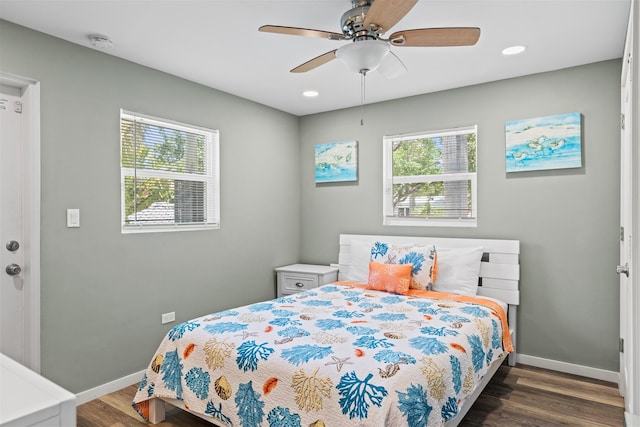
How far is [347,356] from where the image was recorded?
77.3 inches

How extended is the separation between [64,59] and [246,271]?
240 cm

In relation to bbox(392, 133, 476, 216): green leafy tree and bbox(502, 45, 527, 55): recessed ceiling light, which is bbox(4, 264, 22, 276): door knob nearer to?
bbox(392, 133, 476, 216): green leafy tree

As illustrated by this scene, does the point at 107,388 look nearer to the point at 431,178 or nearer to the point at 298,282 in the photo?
the point at 298,282

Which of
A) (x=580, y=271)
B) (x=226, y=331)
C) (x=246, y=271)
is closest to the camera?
(x=226, y=331)

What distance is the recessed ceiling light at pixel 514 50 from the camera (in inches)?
113

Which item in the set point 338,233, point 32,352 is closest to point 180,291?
point 32,352

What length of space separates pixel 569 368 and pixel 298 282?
8.44 feet

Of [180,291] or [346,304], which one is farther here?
[180,291]

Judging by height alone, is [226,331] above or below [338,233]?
below

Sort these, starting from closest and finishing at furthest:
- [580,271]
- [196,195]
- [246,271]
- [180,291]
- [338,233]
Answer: [580,271], [180,291], [196,195], [246,271], [338,233]

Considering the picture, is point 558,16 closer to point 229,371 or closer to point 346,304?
point 346,304

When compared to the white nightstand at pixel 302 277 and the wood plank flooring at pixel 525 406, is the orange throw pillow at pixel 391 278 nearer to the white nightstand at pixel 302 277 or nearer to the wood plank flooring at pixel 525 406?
the white nightstand at pixel 302 277

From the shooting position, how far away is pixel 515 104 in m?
3.52

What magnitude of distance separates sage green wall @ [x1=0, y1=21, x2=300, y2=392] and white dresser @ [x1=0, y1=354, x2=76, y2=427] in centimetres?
216
